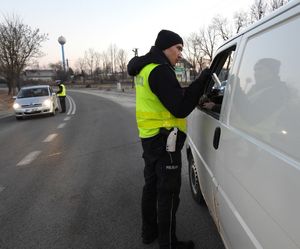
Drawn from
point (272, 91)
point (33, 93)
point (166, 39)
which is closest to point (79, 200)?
point (166, 39)

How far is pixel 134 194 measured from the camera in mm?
5008

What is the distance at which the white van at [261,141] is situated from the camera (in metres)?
1.63

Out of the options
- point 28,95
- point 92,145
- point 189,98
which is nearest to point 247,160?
point 189,98

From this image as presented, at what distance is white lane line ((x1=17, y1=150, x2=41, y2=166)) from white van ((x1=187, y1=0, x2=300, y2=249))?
17.2 feet

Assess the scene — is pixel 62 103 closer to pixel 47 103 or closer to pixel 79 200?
pixel 47 103

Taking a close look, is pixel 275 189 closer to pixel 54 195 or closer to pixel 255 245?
pixel 255 245

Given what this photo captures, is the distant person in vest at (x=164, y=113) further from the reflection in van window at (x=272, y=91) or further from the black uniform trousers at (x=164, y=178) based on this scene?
the reflection in van window at (x=272, y=91)

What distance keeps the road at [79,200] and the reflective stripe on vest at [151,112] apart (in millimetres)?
1191

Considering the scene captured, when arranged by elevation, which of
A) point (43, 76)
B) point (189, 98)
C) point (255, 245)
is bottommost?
point (43, 76)

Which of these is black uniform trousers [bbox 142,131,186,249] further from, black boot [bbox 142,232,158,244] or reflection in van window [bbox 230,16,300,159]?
reflection in van window [bbox 230,16,300,159]

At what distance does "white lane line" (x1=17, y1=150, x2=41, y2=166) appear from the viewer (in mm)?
7197

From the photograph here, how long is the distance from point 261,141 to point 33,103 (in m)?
16.3

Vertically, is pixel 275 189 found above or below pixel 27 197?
above

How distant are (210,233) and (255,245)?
5.99 ft
